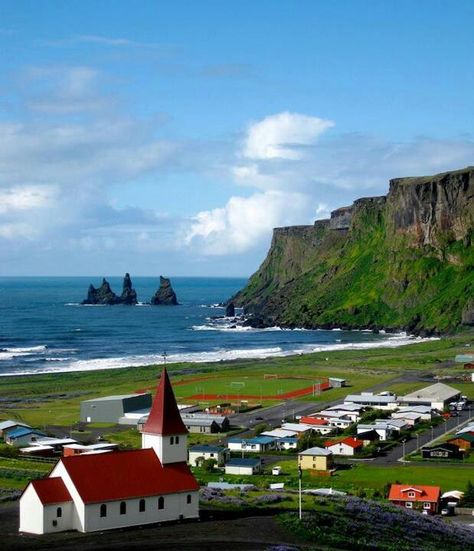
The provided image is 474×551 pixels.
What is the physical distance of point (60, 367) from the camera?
145500mm

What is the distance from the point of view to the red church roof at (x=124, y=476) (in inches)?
1660

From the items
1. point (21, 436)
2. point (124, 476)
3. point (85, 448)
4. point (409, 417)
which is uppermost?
point (124, 476)

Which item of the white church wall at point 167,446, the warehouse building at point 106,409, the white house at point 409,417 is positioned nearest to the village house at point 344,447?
the white house at point 409,417

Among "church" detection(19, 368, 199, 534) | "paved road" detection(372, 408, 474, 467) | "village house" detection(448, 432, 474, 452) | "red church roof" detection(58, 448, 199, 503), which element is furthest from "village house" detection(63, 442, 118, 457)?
"village house" detection(448, 432, 474, 452)

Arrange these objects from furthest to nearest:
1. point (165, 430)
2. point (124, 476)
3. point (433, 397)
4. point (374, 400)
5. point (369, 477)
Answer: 1. point (433, 397)
2. point (374, 400)
3. point (369, 477)
4. point (165, 430)
5. point (124, 476)

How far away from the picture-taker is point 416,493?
2269 inches

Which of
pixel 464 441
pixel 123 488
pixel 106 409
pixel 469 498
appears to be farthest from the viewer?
pixel 106 409

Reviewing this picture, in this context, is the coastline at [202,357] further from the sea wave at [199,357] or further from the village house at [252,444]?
the village house at [252,444]

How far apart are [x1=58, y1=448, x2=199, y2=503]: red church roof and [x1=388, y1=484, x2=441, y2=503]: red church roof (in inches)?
699

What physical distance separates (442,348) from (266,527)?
426ft

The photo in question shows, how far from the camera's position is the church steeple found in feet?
147

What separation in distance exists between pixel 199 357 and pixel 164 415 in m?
114

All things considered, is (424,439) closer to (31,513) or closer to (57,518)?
(57,518)

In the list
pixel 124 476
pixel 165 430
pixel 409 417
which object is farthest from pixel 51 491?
pixel 409 417
